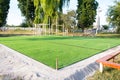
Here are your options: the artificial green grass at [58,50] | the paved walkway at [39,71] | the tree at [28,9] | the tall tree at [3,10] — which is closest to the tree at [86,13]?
the tree at [28,9]

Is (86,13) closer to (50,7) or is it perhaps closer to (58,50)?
(50,7)

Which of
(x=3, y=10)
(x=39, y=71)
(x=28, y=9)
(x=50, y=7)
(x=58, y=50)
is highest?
(x=28, y=9)

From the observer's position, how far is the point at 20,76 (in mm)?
5977

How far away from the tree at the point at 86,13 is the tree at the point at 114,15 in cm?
315

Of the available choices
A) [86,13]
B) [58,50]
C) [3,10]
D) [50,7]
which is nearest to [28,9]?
[3,10]

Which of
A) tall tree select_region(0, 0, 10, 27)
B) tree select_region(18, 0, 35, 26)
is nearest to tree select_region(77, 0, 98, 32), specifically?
tree select_region(18, 0, 35, 26)

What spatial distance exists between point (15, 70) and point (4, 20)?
101 ft

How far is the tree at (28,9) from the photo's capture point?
122ft

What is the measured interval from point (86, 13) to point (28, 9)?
35.6 feet

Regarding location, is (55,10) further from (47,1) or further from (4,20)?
(4,20)

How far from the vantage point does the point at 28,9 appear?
1473 inches

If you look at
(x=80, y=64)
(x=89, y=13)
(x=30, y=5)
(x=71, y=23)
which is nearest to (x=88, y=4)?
(x=89, y=13)

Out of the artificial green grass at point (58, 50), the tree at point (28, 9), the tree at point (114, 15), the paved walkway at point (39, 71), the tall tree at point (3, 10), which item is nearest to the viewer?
the paved walkway at point (39, 71)

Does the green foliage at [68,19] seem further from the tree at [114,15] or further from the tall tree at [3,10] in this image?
the tall tree at [3,10]
